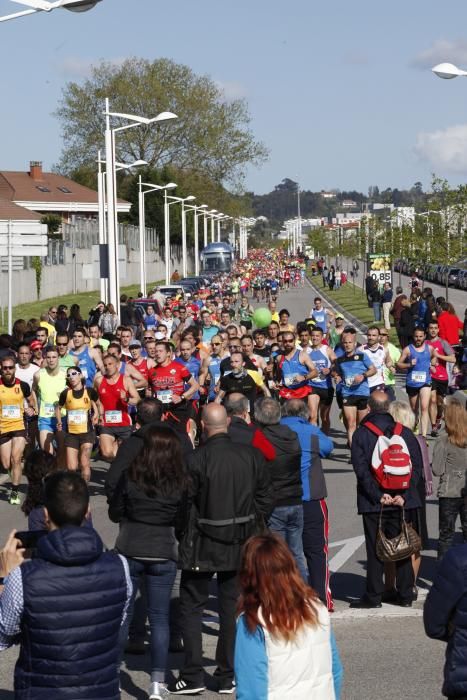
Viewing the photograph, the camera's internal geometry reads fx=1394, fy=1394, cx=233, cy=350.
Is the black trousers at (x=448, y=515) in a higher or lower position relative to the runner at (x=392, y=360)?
lower

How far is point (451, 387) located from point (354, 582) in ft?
31.4

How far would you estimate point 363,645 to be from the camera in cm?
892

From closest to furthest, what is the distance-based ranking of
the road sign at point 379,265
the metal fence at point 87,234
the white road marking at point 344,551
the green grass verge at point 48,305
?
the white road marking at point 344,551 < the green grass verge at point 48,305 < the road sign at point 379,265 < the metal fence at point 87,234

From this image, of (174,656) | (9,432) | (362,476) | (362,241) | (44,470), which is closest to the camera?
(44,470)

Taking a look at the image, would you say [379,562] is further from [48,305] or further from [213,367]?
[48,305]

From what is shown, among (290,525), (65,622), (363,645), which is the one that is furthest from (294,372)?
(65,622)

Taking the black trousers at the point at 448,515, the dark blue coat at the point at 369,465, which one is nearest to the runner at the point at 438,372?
the black trousers at the point at 448,515

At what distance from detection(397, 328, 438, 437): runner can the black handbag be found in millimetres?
8998

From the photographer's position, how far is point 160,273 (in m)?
107

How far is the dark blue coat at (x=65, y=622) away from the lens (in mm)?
5051

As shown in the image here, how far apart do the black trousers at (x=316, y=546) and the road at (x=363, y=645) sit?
0.88ft

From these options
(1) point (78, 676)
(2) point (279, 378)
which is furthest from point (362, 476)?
(2) point (279, 378)

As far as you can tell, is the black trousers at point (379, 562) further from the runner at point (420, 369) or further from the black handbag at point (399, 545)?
the runner at point (420, 369)

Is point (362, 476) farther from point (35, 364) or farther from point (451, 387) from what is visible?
point (451, 387)
